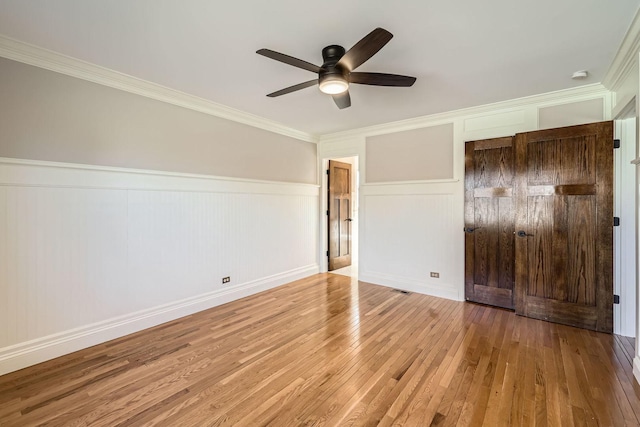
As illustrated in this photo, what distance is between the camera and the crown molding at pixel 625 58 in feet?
6.66

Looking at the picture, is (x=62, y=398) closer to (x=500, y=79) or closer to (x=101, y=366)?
(x=101, y=366)

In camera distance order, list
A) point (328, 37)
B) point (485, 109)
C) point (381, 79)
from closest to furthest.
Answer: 1. point (328, 37)
2. point (381, 79)
3. point (485, 109)

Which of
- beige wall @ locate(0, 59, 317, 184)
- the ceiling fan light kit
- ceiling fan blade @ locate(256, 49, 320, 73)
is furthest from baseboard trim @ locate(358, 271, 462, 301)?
ceiling fan blade @ locate(256, 49, 320, 73)

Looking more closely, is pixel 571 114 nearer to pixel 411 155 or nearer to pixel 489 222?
pixel 489 222

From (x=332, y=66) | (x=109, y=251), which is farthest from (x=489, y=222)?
(x=109, y=251)

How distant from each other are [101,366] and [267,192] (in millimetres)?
2756

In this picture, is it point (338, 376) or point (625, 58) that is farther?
point (625, 58)

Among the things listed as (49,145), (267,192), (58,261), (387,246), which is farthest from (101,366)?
(387,246)

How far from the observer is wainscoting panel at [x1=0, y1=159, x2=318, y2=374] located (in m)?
2.30

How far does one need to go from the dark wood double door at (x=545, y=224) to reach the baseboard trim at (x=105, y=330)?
3.28 m

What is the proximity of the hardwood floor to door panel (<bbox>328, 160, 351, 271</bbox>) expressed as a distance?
2.41m

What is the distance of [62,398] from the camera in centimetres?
195

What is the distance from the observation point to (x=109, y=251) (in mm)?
2764

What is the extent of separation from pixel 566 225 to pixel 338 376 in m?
2.92
